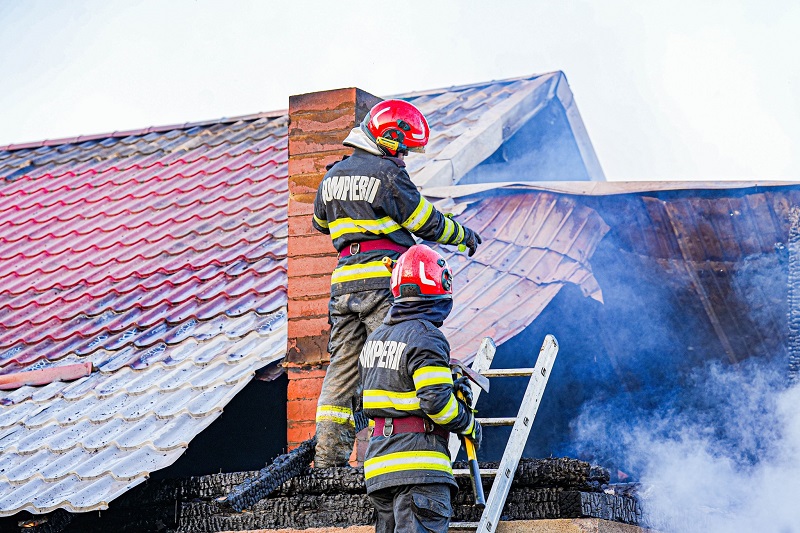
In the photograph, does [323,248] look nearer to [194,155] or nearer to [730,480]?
[730,480]

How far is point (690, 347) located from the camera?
8797mm

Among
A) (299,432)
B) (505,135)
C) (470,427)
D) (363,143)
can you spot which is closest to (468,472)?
(470,427)

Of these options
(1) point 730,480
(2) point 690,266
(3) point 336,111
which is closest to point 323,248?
(3) point 336,111

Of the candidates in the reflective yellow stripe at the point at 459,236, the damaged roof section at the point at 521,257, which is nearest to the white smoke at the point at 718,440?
the damaged roof section at the point at 521,257

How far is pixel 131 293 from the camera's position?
33.7ft

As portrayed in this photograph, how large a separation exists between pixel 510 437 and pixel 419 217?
1.30 m

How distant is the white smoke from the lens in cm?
762

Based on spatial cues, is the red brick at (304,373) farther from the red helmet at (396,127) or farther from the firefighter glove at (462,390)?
the firefighter glove at (462,390)

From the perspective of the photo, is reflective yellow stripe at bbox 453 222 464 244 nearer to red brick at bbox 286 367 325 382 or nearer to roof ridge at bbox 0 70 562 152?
red brick at bbox 286 367 325 382

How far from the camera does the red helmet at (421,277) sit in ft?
18.0

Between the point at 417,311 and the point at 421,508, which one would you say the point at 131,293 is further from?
the point at 421,508

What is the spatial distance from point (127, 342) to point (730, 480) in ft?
15.7

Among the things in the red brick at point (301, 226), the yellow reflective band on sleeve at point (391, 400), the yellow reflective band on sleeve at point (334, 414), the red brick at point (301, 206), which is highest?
the red brick at point (301, 206)

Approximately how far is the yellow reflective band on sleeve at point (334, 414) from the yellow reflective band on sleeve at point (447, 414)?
1.24 meters
